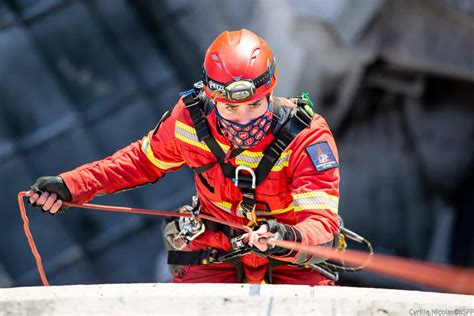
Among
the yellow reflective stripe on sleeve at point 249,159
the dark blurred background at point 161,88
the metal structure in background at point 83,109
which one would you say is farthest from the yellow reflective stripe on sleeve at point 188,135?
the metal structure in background at point 83,109

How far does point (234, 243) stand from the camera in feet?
12.1

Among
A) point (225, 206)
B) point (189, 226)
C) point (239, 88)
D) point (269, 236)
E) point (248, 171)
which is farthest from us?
point (189, 226)

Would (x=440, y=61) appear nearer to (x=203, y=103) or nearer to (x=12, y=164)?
(x=12, y=164)

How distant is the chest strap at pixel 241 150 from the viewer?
365 cm

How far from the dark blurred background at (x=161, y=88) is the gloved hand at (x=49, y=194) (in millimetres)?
4462

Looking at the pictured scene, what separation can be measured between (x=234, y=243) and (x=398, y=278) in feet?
19.6

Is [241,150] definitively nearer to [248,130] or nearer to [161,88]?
[248,130]

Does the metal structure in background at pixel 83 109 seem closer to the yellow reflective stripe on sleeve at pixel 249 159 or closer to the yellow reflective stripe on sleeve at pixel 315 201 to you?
the yellow reflective stripe on sleeve at pixel 249 159

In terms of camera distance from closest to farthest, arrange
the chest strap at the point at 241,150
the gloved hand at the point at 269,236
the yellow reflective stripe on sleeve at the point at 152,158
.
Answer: the gloved hand at the point at 269,236 → the chest strap at the point at 241,150 → the yellow reflective stripe on sleeve at the point at 152,158

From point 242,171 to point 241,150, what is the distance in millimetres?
92

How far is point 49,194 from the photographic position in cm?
383

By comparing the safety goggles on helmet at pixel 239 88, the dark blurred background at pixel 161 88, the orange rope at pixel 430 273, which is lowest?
the orange rope at pixel 430 273

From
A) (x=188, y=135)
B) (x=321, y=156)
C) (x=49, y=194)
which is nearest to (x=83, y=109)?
(x=49, y=194)

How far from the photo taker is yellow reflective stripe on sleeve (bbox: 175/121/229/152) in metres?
3.81
